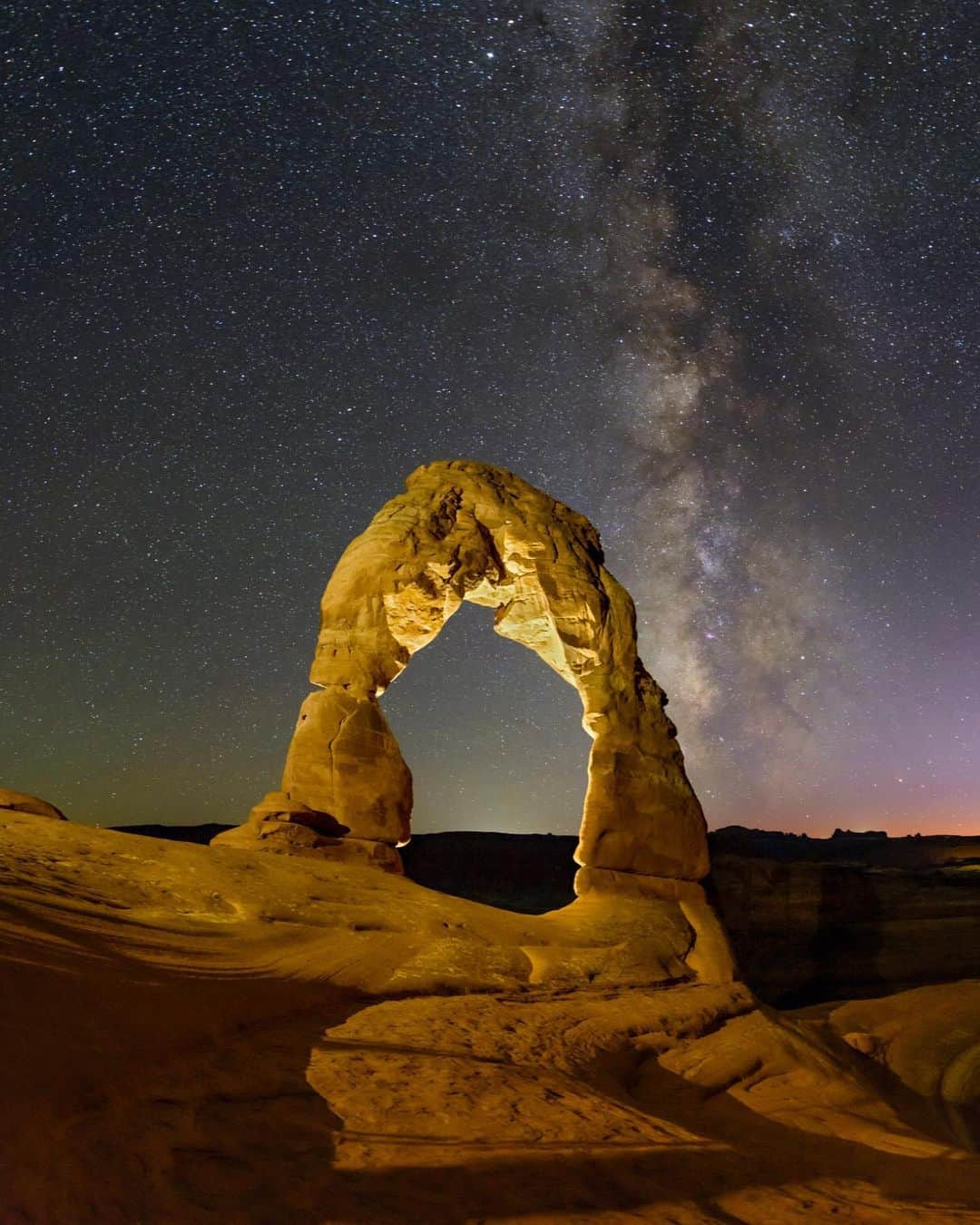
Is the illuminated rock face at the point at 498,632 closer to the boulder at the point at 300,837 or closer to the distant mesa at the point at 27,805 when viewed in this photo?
the boulder at the point at 300,837

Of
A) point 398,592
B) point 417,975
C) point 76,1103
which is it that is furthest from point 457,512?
point 76,1103

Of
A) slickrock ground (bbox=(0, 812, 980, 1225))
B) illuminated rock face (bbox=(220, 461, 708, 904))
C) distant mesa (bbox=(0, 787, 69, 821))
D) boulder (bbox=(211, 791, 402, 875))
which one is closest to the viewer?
slickrock ground (bbox=(0, 812, 980, 1225))

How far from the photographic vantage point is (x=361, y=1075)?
4.22 m

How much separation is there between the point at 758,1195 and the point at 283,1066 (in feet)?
7.74

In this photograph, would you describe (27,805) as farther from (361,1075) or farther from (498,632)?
(498,632)

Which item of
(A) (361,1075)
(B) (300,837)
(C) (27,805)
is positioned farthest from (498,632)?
(A) (361,1075)

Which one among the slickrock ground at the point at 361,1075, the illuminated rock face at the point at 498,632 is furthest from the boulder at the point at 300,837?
the slickrock ground at the point at 361,1075

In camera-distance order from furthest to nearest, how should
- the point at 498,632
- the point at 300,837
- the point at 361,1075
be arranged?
the point at 498,632 < the point at 300,837 < the point at 361,1075

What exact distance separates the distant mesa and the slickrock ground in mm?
812

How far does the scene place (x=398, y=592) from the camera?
36.0ft

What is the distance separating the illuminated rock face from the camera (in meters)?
9.82

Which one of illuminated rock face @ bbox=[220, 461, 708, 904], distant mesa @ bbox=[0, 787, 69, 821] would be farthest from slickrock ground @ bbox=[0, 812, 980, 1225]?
illuminated rock face @ bbox=[220, 461, 708, 904]

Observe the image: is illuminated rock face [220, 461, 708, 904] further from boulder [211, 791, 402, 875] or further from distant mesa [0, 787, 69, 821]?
distant mesa [0, 787, 69, 821]

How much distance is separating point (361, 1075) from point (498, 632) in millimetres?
9311
